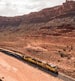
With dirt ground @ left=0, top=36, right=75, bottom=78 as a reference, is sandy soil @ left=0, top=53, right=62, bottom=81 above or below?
below

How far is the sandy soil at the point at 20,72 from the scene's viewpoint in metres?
39.4

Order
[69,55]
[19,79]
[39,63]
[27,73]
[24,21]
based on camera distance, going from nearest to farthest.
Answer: [19,79], [27,73], [39,63], [69,55], [24,21]

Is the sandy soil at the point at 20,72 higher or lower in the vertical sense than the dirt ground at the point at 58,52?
lower

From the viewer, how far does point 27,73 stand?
42.3m

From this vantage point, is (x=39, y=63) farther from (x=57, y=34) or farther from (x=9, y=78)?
(x=57, y=34)

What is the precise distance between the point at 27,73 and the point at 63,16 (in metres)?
54.7

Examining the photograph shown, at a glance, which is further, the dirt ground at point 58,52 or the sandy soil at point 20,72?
the dirt ground at point 58,52

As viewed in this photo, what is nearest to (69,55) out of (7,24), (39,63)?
(39,63)

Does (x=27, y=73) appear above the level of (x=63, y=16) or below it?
below

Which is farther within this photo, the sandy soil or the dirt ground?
the dirt ground

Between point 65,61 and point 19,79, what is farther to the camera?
point 65,61

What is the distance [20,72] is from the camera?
4309 centimetres

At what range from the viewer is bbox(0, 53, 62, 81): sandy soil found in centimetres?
3941

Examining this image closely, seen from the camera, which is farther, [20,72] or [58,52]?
[58,52]
